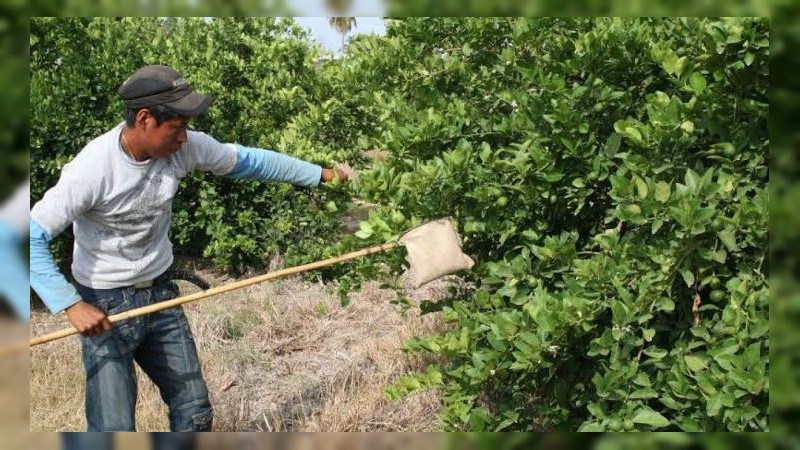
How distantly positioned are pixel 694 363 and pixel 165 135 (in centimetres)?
191

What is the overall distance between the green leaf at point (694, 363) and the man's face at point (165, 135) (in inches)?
72.9

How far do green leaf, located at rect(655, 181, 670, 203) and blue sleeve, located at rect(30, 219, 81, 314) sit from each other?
1870mm

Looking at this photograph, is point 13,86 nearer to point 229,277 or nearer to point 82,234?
point 82,234

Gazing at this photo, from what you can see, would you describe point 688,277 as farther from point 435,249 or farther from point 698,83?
point 435,249

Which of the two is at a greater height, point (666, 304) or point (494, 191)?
point (494, 191)

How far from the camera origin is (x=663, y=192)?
7.97ft

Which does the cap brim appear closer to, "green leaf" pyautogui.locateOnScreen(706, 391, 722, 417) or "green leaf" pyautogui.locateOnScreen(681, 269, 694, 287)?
"green leaf" pyautogui.locateOnScreen(681, 269, 694, 287)

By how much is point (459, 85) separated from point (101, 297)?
1.62 metres

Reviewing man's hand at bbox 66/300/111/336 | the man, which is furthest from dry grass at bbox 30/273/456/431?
man's hand at bbox 66/300/111/336

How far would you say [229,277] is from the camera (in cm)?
686

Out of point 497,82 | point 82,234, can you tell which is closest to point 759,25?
point 497,82

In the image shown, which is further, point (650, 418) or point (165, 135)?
point (165, 135)

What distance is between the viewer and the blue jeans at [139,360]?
10.1 feet

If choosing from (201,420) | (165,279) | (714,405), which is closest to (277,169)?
(165,279)
